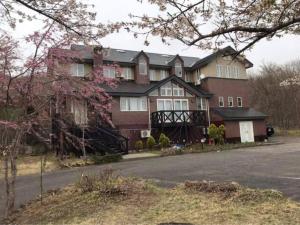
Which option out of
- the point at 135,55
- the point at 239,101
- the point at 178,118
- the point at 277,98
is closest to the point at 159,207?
the point at 178,118

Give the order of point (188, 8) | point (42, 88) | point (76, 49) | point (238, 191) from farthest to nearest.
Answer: point (76, 49) → point (42, 88) → point (238, 191) → point (188, 8)

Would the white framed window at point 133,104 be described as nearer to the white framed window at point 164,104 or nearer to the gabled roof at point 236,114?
the white framed window at point 164,104

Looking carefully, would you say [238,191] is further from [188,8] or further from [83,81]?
[83,81]

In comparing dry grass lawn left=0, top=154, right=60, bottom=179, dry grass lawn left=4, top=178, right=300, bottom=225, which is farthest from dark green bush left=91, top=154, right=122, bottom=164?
dry grass lawn left=4, top=178, right=300, bottom=225

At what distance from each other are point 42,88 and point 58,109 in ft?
5.06

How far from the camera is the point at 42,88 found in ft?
29.7

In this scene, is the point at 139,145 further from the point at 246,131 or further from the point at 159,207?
the point at 159,207

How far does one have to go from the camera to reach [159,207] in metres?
7.59

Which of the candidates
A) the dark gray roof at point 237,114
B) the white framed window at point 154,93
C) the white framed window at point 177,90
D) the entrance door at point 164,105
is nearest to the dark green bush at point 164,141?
the entrance door at point 164,105

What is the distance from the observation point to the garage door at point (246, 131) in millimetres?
34594

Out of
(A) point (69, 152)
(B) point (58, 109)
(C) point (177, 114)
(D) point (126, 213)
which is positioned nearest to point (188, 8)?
(D) point (126, 213)

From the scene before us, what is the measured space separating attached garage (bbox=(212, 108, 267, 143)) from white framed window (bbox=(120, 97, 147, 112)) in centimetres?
704

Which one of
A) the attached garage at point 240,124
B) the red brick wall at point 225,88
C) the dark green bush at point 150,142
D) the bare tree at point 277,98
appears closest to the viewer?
the dark green bush at point 150,142

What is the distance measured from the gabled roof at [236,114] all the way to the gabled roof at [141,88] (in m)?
1.94
